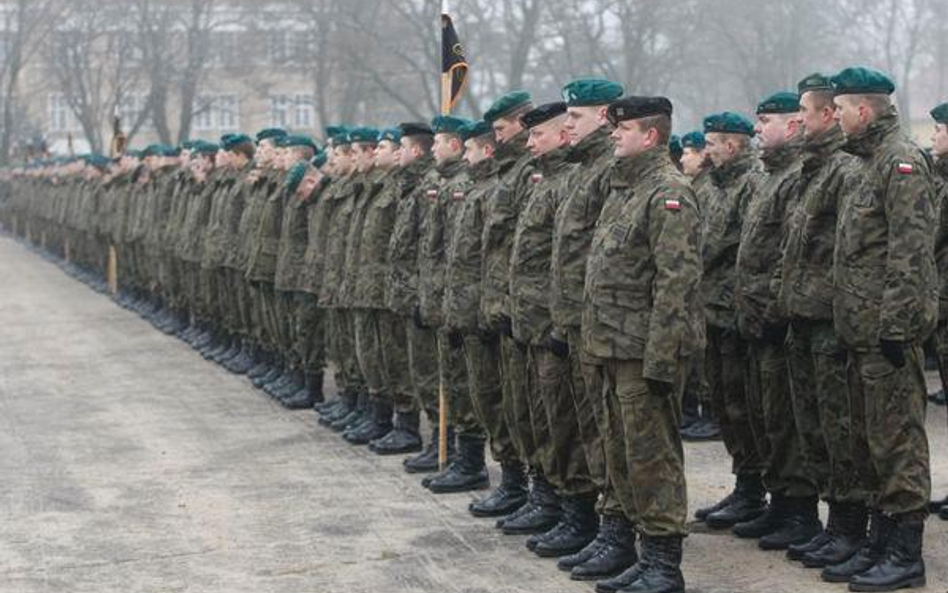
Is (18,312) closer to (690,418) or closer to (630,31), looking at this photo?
(690,418)

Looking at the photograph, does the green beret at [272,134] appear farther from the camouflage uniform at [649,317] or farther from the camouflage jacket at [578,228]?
the camouflage uniform at [649,317]

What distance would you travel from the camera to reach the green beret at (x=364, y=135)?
37.6 ft

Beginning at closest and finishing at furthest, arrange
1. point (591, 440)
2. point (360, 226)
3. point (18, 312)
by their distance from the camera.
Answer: point (591, 440) < point (360, 226) < point (18, 312)

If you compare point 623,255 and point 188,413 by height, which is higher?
point 623,255

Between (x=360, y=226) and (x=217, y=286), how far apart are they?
17.2 feet

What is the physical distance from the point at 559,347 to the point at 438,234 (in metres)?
2.20

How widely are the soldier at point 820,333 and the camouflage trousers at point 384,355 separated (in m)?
3.68

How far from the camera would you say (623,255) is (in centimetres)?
677

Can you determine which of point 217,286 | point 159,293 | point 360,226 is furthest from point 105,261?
point 360,226

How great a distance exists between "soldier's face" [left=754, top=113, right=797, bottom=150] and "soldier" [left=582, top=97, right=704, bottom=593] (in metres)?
1.17

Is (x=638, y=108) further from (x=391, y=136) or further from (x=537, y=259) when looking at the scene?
(x=391, y=136)

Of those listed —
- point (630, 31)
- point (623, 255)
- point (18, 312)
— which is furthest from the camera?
point (630, 31)

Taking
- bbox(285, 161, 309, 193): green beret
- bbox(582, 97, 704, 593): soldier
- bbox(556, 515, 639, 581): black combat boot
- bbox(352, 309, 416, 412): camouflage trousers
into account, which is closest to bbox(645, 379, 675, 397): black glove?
bbox(582, 97, 704, 593): soldier

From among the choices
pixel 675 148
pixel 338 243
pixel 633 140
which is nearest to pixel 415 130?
pixel 338 243
